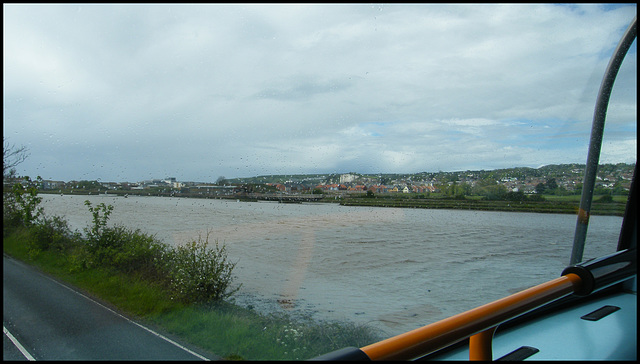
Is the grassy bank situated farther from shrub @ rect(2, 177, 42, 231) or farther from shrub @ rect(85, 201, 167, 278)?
shrub @ rect(85, 201, 167, 278)

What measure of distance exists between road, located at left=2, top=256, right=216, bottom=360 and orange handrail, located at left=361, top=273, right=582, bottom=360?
98 centimetres

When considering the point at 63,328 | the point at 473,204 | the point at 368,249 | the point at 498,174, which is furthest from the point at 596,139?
the point at 63,328

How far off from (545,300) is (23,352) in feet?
5.85

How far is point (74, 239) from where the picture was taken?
2.22 metres

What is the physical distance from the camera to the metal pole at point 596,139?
2.75m

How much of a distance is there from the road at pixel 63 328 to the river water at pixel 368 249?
64 centimetres

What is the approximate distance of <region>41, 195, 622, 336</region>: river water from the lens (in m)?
2.47

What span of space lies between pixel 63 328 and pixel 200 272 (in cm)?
119

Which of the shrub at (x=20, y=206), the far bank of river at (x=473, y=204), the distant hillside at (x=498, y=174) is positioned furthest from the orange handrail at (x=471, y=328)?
the far bank of river at (x=473, y=204)

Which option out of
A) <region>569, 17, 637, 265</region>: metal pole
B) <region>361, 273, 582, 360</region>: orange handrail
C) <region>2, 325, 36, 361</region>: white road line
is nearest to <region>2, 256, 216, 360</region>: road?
<region>2, 325, 36, 361</region>: white road line

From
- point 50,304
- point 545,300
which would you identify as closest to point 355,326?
point 545,300

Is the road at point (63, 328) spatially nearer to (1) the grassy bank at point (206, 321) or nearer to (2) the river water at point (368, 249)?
(1) the grassy bank at point (206, 321)

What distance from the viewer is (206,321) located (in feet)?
6.55

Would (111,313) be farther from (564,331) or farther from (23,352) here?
(564,331)
